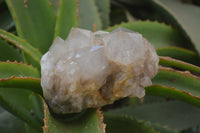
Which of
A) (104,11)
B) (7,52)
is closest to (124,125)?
(7,52)

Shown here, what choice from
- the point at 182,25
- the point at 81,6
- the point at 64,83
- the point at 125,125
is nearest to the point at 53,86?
the point at 64,83

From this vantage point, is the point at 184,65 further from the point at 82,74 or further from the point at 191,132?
the point at 191,132

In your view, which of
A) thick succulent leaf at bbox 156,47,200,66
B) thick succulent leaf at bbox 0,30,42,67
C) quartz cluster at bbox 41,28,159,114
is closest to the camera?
quartz cluster at bbox 41,28,159,114

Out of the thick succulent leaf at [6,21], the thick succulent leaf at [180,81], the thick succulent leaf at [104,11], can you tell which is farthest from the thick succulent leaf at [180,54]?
the thick succulent leaf at [6,21]

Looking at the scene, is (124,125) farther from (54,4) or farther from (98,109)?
(54,4)

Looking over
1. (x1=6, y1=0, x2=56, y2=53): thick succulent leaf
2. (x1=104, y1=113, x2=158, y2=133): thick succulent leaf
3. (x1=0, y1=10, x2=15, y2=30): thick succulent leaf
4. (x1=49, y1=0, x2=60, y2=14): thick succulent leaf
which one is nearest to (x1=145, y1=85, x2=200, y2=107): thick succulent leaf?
(x1=104, y1=113, x2=158, y2=133): thick succulent leaf

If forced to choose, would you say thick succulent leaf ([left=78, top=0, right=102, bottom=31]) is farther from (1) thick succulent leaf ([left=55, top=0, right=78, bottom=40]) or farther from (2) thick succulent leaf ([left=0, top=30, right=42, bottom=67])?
(2) thick succulent leaf ([left=0, top=30, right=42, bottom=67])
